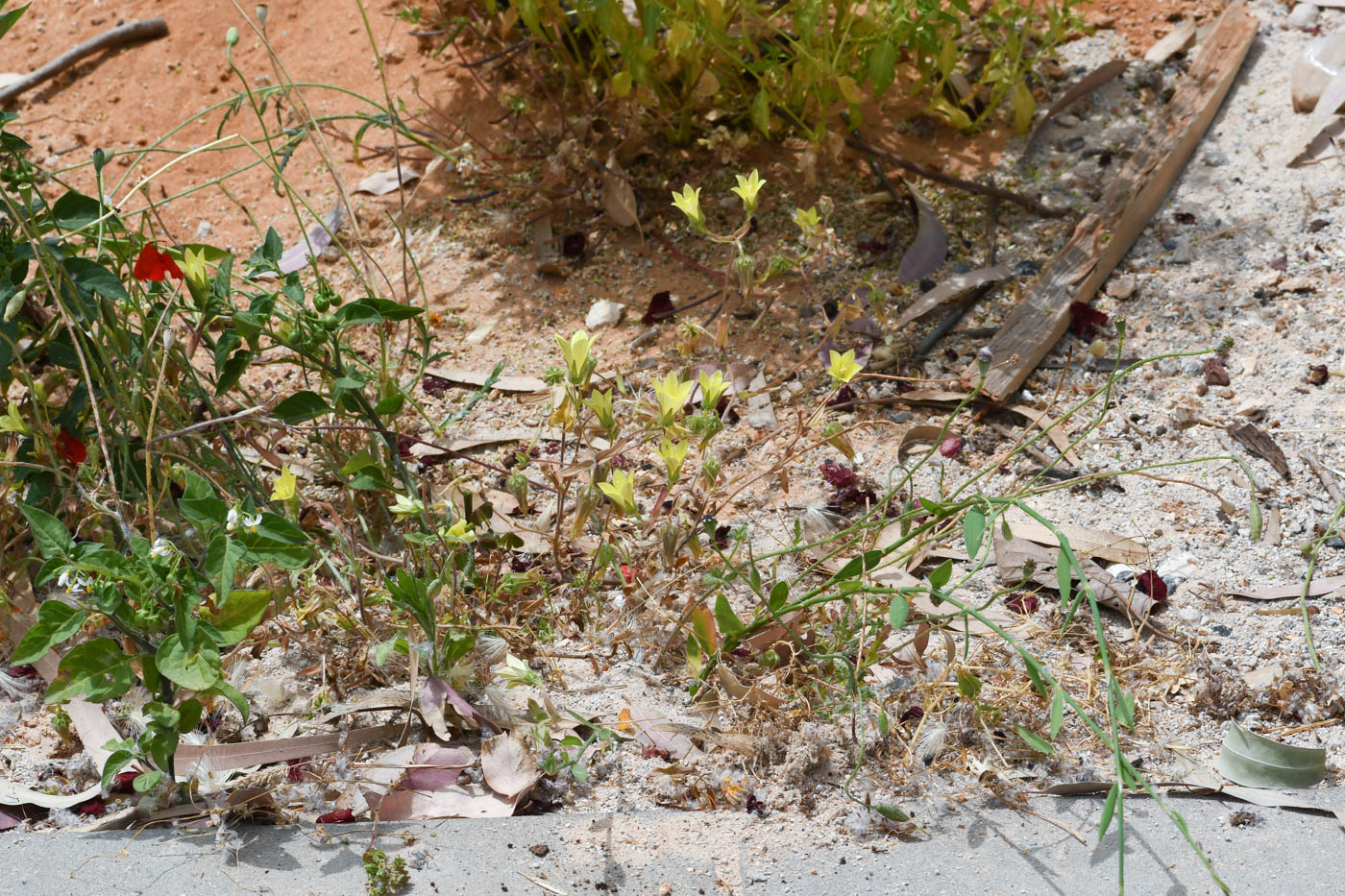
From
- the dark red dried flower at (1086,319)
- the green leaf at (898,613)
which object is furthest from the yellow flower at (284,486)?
the dark red dried flower at (1086,319)

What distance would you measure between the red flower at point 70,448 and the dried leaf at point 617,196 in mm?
1420

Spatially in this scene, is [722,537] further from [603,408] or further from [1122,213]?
[1122,213]

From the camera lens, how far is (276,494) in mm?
1681

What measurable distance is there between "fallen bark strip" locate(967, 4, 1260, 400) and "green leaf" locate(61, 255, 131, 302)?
161 cm

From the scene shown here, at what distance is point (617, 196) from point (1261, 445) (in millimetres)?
1593

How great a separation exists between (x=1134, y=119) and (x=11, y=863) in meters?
2.95

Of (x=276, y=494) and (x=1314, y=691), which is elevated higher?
(x=276, y=494)

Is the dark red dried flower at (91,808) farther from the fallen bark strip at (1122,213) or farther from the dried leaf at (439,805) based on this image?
→ the fallen bark strip at (1122,213)

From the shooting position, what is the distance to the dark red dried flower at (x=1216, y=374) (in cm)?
231

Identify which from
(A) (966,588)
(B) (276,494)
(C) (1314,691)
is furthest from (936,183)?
(B) (276,494)

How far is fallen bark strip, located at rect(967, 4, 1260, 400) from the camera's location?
240cm

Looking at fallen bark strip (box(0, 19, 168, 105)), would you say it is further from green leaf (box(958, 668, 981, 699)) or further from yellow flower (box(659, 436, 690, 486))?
green leaf (box(958, 668, 981, 699))

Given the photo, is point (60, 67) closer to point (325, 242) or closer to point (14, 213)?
point (325, 242)

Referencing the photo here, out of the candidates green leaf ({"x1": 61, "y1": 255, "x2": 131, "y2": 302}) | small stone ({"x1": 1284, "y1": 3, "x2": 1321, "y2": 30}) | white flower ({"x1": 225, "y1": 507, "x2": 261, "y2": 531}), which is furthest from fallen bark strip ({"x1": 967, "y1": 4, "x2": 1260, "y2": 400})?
green leaf ({"x1": 61, "y1": 255, "x2": 131, "y2": 302})
